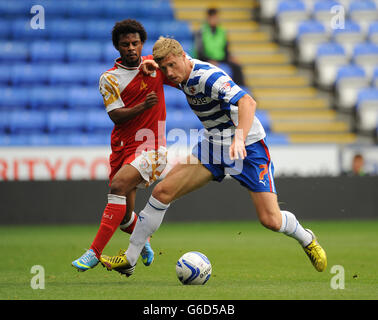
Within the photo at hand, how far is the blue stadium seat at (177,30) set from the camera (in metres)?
17.5

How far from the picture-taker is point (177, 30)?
1769 cm

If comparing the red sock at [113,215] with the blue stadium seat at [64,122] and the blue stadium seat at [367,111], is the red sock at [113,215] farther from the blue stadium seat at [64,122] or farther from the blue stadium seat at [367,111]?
the blue stadium seat at [367,111]

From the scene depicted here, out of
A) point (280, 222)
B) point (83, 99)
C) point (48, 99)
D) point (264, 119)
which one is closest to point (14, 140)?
point (48, 99)

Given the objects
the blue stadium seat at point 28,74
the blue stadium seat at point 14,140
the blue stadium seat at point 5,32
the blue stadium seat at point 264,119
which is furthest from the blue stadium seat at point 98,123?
the blue stadium seat at point 5,32

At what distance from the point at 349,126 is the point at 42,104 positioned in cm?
627

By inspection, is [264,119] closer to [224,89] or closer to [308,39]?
[308,39]

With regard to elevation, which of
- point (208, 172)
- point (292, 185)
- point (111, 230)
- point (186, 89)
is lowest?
point (292, 185)

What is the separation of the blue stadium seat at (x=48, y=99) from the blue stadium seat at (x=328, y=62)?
18.4ft

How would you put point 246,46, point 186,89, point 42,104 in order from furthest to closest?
point 246,46 < point 42,104 < point 186,89

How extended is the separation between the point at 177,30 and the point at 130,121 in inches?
431

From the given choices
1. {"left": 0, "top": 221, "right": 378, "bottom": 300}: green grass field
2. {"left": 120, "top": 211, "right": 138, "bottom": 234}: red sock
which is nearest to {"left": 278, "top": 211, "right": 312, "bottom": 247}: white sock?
{"left": 0, "top": 221, "right": 378, "bottom": 300}: green grass field

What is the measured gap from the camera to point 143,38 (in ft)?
23.0

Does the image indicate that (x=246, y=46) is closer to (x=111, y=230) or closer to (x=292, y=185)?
(x=292, y=185)

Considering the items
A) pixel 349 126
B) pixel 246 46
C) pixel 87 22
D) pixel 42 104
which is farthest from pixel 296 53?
pixel 42 104
